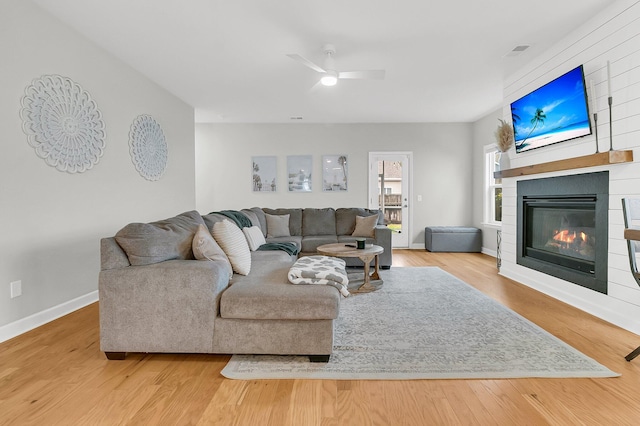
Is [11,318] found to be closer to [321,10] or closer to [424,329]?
[424,329]

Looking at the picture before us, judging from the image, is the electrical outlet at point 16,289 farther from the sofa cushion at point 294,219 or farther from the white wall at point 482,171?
the white wall at point 482,171

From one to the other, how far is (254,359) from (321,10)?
9.14ft

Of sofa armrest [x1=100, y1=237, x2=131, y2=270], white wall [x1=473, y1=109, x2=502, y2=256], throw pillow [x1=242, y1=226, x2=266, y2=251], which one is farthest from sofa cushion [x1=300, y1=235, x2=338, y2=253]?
white wall [x1=473, y1=109, x2=502, y2=256]

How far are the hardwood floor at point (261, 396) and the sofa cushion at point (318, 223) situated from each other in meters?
3.32

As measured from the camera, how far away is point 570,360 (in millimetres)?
2082

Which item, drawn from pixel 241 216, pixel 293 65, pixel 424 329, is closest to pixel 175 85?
pixel 293 65

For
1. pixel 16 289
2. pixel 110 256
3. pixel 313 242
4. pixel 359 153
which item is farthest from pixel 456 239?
pixel 16 289

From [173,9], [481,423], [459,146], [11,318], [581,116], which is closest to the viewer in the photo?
[481,423]

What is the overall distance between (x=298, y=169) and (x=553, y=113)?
4.62 metres

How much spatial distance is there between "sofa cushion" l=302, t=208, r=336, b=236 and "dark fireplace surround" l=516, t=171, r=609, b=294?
2.60 metres

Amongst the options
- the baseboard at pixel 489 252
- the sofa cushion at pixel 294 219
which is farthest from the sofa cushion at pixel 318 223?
the baseboard at pixel 489 252

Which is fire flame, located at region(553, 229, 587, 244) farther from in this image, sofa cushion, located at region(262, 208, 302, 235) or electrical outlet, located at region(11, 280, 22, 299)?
electrical outlet, located at region(11, 280, 22, 299)

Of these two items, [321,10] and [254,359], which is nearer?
[254,359]

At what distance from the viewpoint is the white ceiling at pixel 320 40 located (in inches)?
112
